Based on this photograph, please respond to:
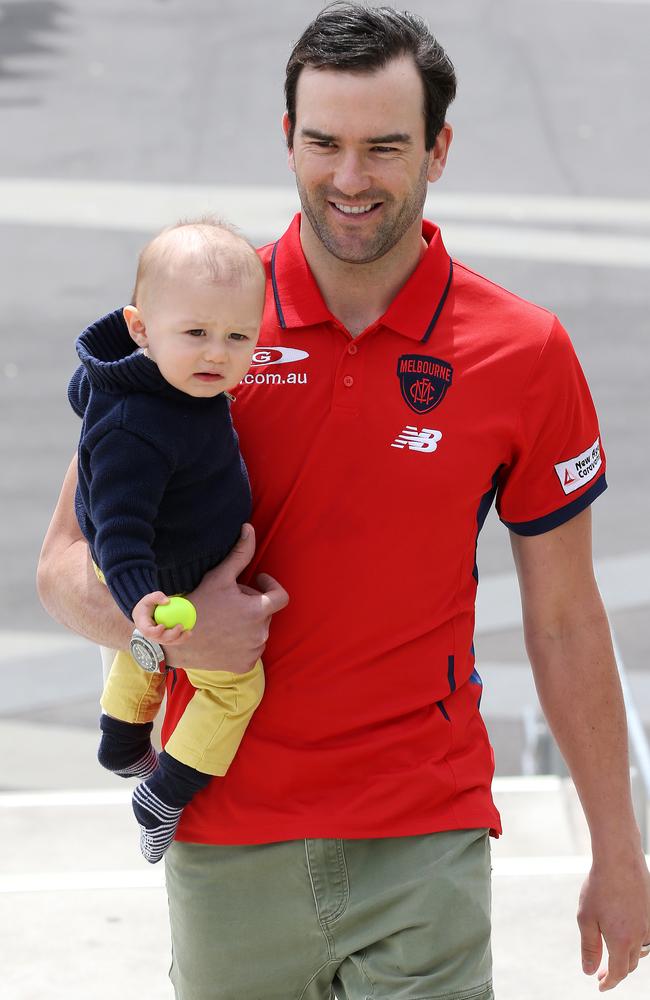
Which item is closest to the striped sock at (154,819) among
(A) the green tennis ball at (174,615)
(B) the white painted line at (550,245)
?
(A) the green tennis ball at (174,615)

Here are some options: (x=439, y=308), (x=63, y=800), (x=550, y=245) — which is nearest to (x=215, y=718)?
(x=439, y=308)

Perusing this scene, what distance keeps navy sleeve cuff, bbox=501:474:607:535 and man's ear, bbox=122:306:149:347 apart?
0.75 meters

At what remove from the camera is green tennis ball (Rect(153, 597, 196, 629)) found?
216cm

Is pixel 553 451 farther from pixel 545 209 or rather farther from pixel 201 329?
pixel 545 209

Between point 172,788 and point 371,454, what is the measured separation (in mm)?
674

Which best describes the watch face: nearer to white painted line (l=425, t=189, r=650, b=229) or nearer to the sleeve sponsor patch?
the sleeve sponsor patch

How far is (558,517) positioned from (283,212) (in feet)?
35.6

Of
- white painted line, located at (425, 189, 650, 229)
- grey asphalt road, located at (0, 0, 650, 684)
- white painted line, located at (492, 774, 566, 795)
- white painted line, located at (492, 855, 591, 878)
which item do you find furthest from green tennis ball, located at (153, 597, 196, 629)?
white painted line, located at (425, 189, 650, 229)

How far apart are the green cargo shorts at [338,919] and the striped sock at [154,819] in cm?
7

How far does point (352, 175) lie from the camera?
244cm

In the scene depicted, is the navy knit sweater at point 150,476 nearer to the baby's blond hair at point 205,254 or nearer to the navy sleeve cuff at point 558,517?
the baby's blond hair at point 205,254

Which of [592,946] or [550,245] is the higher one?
[592,946]

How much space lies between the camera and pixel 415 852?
248 cm

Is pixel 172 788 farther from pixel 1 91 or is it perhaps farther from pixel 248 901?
pixel 1 91
